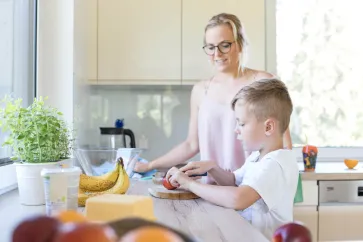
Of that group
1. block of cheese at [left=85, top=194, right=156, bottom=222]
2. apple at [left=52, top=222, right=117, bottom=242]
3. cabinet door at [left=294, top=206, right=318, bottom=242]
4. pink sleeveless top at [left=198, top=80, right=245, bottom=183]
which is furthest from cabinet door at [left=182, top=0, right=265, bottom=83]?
apple at [left=52, top=222, right=117, bottom=242]

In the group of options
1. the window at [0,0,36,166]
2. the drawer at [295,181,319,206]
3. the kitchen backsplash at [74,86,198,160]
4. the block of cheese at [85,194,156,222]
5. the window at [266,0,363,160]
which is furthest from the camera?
the window at [266,0,363,160]

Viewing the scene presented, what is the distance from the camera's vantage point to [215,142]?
1.92 meters

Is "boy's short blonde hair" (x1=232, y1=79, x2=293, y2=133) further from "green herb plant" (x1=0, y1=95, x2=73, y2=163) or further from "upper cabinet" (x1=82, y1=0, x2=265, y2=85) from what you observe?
"upper cabinet" (x1=82, y1=0, x2=265, y2=85)

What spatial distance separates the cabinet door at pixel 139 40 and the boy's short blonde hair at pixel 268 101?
1187mm

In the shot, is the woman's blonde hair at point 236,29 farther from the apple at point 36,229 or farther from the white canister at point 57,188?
the apple at point 36,229

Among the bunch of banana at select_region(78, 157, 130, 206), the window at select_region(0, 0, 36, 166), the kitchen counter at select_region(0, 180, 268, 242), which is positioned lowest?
the kitchen counter at select_region(0, 180, 268, 242)

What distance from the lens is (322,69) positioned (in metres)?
2.88

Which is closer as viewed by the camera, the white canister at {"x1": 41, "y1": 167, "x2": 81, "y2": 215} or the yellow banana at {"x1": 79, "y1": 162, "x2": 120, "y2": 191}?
the white canister at {"x1": 41, "y1": 167, "x2": 81, "y2": 215}

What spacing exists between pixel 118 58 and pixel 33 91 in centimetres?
68

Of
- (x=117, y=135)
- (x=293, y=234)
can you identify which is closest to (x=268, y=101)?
(x=293, y=234)

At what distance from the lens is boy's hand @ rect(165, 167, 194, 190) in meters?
1.26

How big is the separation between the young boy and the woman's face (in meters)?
0.52

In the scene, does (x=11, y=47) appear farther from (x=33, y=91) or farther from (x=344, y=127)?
(x=344, y=127)

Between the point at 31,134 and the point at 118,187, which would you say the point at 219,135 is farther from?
the point at 31,134
